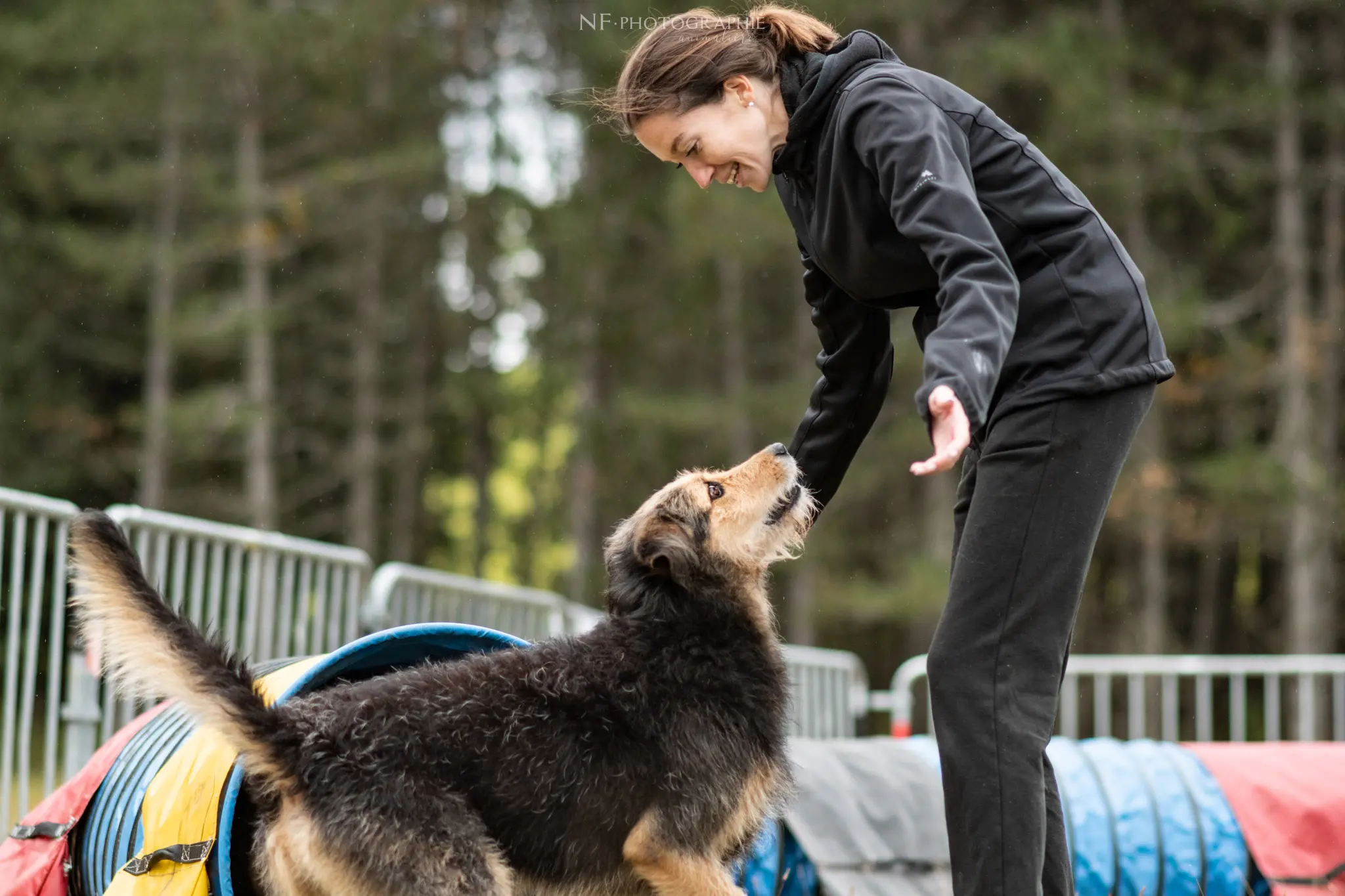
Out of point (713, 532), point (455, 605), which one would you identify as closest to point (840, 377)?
point (713, 532)

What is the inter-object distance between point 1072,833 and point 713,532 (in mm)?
1993

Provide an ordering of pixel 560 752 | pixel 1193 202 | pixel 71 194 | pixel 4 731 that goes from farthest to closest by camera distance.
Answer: pixel 71 194 → pixel 1193 202 → pixel 4 731 → pixel 560 752

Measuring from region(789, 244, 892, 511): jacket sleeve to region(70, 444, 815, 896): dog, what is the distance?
50 centimetres

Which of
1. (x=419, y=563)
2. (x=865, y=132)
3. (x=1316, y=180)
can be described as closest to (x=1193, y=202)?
(x=1316, y=180)

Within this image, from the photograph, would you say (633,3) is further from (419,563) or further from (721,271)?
(419,563)

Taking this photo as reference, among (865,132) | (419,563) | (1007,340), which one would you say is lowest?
(419,563)

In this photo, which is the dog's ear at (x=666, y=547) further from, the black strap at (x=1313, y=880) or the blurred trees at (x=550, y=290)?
the blurred trees at (x=550, y=290)

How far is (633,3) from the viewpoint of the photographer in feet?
57.0

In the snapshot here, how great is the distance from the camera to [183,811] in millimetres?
3246

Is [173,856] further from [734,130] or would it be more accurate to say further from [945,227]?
[945,227]

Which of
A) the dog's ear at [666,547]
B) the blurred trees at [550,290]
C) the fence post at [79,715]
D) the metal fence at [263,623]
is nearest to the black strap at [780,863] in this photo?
the metal fence at [263,623]

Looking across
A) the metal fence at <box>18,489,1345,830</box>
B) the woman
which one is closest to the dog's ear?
the metal fence at <box>18,489,1345,830</box>

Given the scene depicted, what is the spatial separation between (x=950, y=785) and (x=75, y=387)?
1989cm

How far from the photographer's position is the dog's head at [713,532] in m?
3.33
